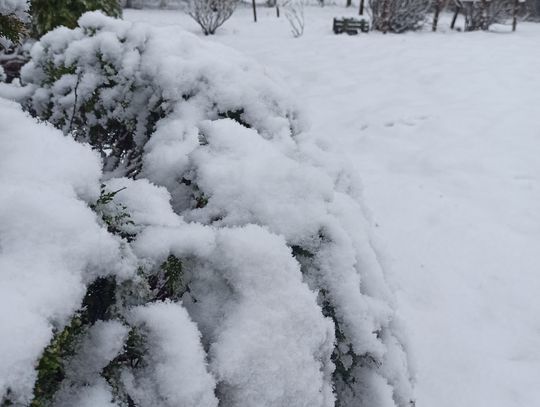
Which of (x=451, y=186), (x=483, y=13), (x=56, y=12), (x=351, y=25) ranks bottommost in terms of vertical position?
(x=451, y=186)

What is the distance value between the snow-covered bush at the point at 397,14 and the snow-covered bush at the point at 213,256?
29.3 ft

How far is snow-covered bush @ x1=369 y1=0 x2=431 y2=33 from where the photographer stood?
32.6ft

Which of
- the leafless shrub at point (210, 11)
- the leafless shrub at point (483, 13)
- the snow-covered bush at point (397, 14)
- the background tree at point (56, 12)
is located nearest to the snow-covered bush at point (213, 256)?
the background tree at point (56, 12)

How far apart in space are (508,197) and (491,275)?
3.44 ft

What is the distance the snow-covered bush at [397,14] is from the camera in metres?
9.93

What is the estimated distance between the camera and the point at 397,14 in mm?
10016

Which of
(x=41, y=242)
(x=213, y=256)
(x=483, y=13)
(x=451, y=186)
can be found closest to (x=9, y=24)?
(x=41, y=242)

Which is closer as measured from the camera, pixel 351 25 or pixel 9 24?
pixel 9 24

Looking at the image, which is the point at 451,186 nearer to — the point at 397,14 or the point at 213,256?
the point at 213,256

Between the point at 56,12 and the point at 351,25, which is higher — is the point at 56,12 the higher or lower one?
the higher one

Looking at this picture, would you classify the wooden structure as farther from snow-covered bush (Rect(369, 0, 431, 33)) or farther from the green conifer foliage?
the green conifer foliage

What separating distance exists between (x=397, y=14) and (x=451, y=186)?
7364 millimetres

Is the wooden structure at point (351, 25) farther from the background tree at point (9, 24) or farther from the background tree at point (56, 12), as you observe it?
the background tree at point (9, 24)

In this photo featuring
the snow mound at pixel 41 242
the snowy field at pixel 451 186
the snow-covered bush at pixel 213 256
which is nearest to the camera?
the snow mound at pixel 41 242
